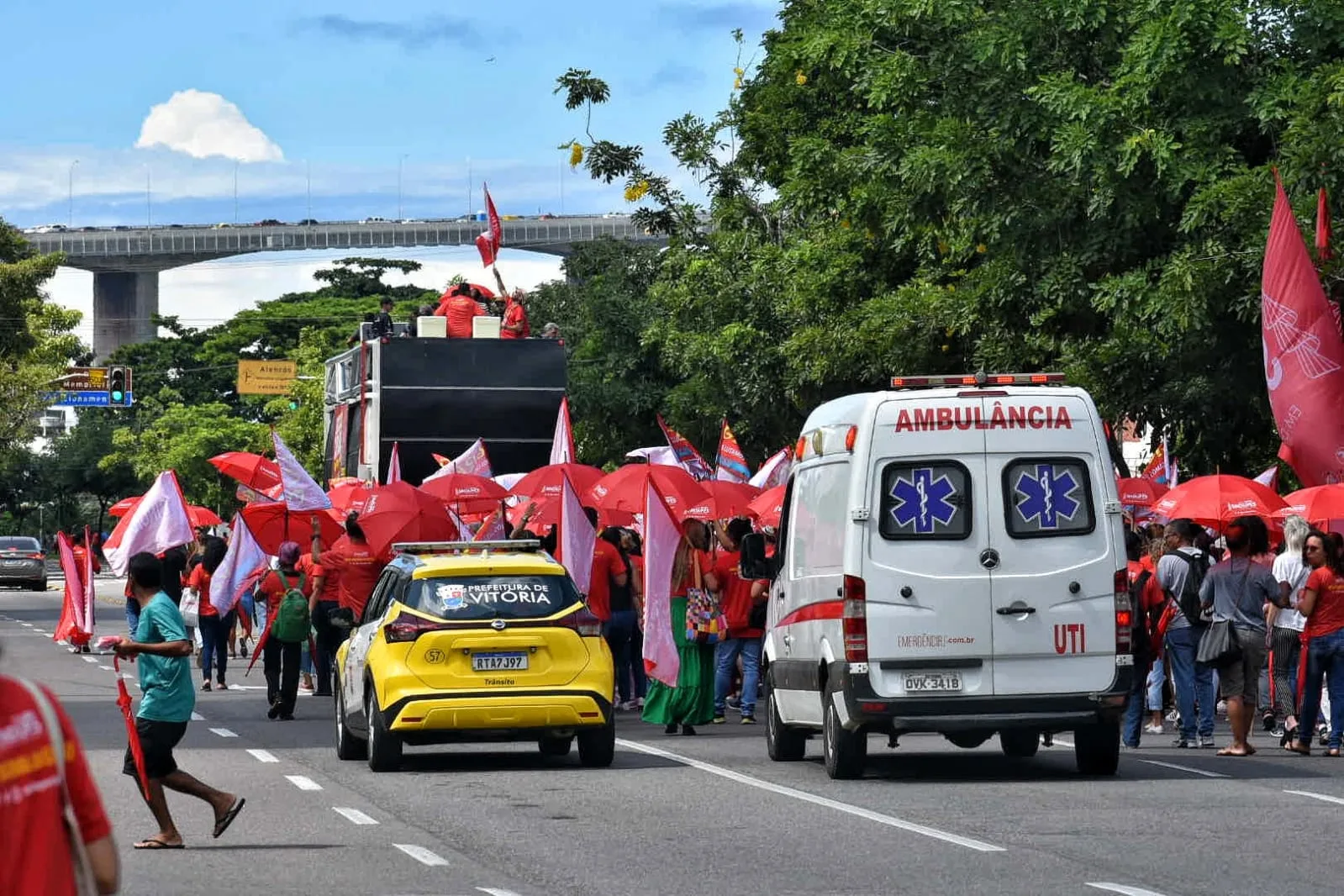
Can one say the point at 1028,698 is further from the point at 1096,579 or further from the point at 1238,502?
the point at 1238,502

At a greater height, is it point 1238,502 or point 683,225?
point 683,225

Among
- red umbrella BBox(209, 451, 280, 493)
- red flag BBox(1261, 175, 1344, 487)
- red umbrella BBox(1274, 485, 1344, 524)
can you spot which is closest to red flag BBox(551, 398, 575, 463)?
red umbrella BBox(209, 451, 280, 493)

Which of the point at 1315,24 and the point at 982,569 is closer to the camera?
the point at 982,569

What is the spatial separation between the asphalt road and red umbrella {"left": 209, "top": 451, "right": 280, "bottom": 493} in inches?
484

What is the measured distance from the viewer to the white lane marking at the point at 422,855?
11.4 m

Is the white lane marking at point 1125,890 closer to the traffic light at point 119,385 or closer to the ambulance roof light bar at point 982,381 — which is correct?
the ambulance roof light bar at point 982,381

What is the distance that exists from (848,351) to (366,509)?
295 inches

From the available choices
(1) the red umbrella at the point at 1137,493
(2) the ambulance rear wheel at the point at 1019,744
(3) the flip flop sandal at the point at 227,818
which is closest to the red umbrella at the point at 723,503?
(1) the red umbrella at the point at 1137,493

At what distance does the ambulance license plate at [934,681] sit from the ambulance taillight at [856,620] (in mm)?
328

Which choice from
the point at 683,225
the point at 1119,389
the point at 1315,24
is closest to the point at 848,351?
the point at 1119,389

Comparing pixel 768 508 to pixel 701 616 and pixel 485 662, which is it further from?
pixel 485 662

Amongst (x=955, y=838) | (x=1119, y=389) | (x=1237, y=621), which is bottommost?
(x=955, y=838)

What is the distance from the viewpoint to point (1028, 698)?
591 inches

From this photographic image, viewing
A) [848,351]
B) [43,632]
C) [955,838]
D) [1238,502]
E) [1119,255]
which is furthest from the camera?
[43,632]
